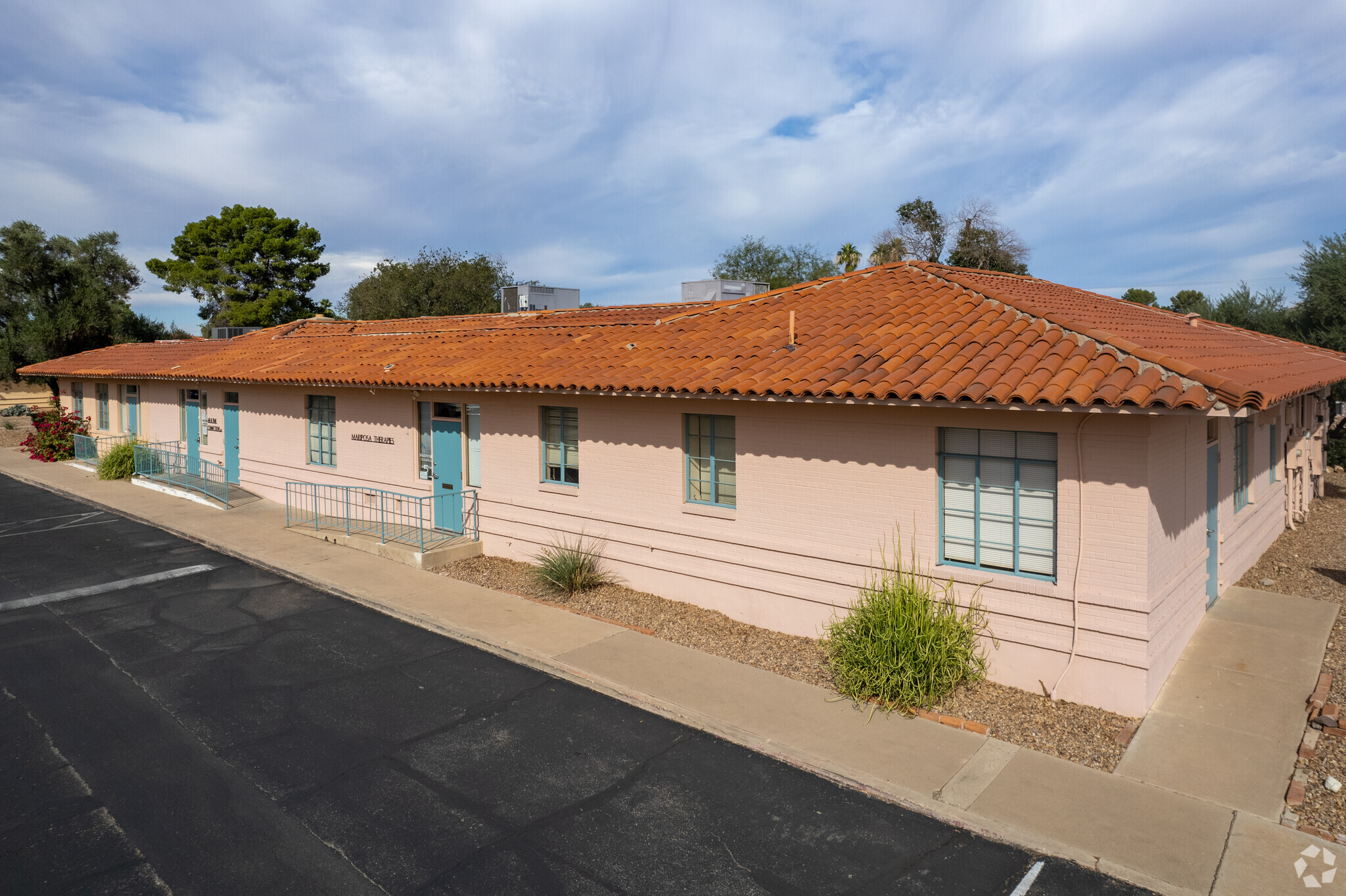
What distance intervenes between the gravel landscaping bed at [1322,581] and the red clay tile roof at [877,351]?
2.92m

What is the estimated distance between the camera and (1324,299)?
81.1 feet

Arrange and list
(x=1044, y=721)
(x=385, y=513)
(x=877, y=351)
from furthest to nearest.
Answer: (x=385, y=513)
(x=877, y=351)
(x=1044, y=721)

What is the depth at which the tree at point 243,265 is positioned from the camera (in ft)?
174

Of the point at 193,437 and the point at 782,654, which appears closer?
the point at 782,654

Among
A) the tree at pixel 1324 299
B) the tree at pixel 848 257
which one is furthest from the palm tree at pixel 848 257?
the tree at pixel 1324 299

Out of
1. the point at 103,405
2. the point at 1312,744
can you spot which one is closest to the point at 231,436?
the point at 103,405

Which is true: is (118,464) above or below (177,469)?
above

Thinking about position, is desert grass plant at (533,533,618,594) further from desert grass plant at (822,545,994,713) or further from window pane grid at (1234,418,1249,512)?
window pane grid at (1234,418,1249,512)

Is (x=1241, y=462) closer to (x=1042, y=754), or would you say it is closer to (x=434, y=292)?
(x=1042, y=754)

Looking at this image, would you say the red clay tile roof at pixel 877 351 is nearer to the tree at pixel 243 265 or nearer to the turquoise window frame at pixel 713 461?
the turquoise window frame at pixel 713 461

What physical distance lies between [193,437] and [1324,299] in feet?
106

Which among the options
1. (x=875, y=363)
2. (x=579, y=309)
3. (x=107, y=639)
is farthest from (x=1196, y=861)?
(x=579, y=309)

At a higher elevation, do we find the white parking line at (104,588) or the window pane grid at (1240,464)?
the window pane grid at (1240,464)

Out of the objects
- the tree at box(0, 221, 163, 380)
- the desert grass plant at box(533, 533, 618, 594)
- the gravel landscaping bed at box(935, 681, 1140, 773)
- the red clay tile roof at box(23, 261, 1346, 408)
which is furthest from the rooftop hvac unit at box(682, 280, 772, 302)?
the tree at box(0, 221, 163, 380)
